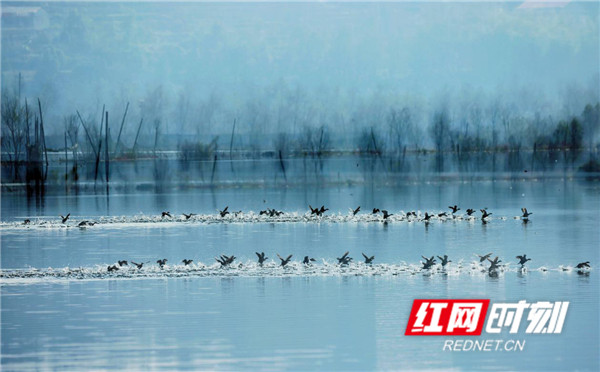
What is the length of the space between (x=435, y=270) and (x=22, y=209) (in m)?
22.5

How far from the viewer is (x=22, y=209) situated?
35281 millimetres

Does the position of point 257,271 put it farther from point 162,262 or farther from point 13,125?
point 13,125

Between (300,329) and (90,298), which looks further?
(90,298)

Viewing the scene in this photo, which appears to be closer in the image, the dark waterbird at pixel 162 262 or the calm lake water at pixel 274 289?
the calm lake water at pixel 274 289

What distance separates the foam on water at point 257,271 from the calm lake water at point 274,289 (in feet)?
0.15

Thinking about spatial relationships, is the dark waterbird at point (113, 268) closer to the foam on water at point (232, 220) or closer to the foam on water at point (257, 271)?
the foam on water at point (257, 271)

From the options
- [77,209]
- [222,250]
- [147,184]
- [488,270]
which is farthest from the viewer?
[147,184]

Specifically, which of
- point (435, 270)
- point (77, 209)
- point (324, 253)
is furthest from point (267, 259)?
point (77, 209)

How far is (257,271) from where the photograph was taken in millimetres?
17078

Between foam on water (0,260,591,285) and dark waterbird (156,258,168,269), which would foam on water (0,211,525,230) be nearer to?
dark waterbird (156,258,168,269)

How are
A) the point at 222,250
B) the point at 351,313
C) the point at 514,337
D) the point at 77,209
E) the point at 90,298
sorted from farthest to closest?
the point at 77,209 < the point at 222,250 < the point at 90,298 < the point at 351,313 < the point at 514,337

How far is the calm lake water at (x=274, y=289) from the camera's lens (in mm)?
11062

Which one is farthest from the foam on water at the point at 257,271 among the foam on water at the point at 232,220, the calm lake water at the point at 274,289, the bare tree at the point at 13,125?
the bare tree at the point at 13,125

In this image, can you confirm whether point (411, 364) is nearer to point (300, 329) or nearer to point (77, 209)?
point (300, 329)
